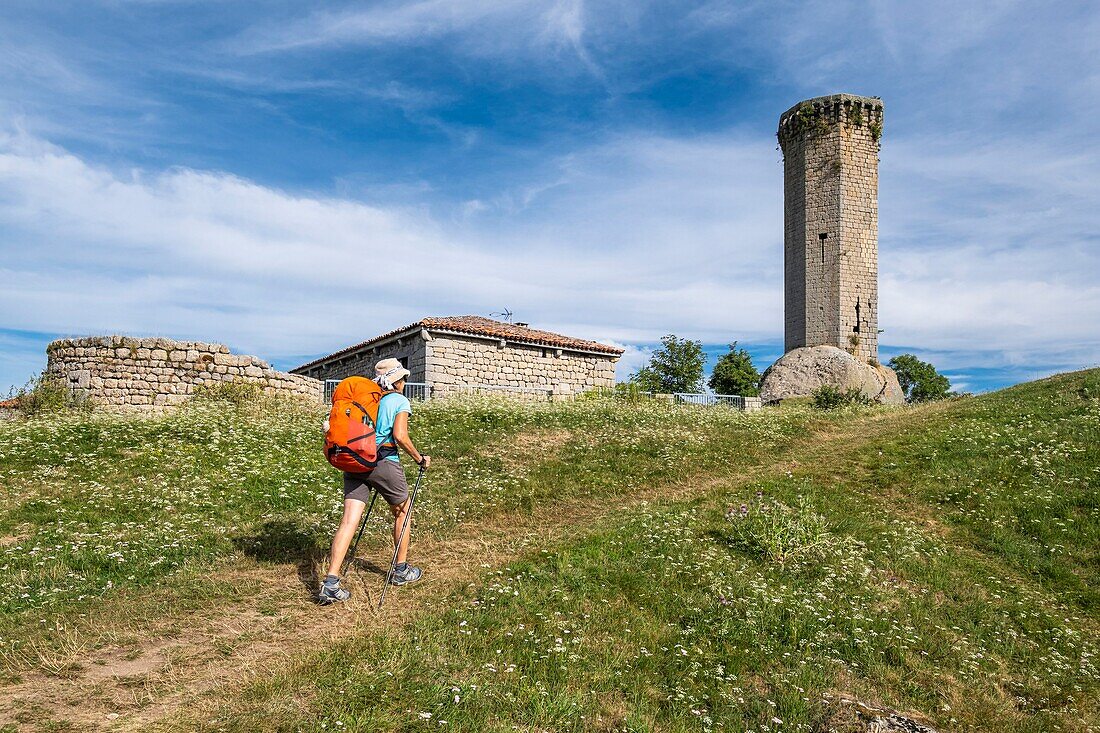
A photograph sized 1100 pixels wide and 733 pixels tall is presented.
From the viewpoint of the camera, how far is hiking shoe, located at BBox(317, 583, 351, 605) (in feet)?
24.6

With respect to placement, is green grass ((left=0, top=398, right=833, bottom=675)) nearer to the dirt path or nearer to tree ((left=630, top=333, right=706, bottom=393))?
the dirt path

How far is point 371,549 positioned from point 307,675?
12.1ft

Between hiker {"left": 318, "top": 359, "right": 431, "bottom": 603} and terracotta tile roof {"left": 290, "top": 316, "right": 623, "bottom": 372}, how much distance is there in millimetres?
18618

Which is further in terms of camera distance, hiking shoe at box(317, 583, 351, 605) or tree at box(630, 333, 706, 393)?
tree at box(630, 333, 706, 393)

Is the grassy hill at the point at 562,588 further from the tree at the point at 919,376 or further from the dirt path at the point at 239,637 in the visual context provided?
the tree at the point at 919,376

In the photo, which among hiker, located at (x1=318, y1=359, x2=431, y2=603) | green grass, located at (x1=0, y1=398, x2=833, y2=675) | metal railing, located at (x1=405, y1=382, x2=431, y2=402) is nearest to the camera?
hiker, located at (x1=318, y1=359, x2=431, y2=603)

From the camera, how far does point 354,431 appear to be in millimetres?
7551

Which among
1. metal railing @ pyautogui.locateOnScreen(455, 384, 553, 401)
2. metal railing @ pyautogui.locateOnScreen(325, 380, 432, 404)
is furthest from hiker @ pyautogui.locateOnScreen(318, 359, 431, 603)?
metal railing @ pyautogui.locateOnScreen(455, 384, 553, 401)

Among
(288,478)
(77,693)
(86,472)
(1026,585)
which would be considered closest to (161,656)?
(77,693)

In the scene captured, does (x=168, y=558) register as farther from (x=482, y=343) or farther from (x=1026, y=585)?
(x=482, y=343)

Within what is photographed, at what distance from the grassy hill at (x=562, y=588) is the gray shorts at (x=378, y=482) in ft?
3.65

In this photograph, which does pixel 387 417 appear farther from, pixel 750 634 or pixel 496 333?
pixel 496 333

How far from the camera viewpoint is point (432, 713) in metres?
5.38

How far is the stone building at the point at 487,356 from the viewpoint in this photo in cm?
2683
